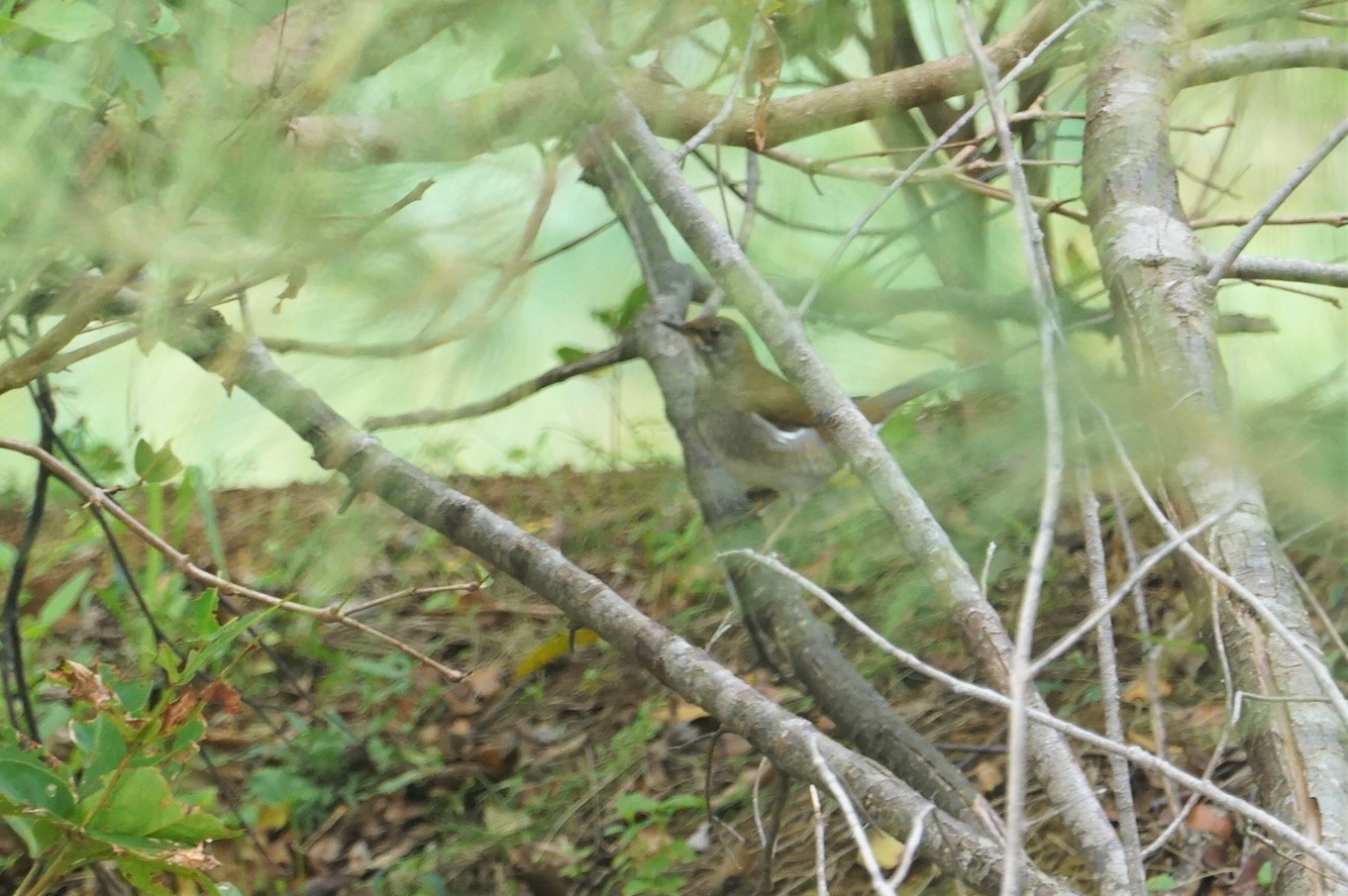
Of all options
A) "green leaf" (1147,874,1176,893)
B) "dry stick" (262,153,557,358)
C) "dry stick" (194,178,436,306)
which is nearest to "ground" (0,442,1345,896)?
"green leaf" (1147,874,1176,893)

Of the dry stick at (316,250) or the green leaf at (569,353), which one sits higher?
the green leaf at (569,353)

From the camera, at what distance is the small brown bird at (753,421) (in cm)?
286

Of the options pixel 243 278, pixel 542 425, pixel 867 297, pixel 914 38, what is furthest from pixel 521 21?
pixel 542 425

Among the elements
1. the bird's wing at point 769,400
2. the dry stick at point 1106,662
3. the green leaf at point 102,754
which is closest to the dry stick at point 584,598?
the dry stick at point 1106,662

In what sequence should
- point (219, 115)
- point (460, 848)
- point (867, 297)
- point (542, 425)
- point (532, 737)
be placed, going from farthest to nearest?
point (542, 425)
point (532, 737)
point (460, 848)
point (867, 297)
point (219, 115)

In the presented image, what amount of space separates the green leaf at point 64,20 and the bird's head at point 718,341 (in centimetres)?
162

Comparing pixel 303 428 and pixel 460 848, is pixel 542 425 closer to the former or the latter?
pixel 460 848

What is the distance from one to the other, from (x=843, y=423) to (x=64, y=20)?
0.81m

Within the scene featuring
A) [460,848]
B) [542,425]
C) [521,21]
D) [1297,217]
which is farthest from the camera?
[542,425]

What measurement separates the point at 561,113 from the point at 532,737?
1522 millimetres

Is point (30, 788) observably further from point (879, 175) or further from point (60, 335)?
point (879, 175)

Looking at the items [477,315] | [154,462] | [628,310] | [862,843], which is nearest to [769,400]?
[628,310]

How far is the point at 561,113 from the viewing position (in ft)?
4.44

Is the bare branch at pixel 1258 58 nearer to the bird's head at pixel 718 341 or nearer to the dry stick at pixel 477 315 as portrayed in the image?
the dry stick at pixel 477 315
